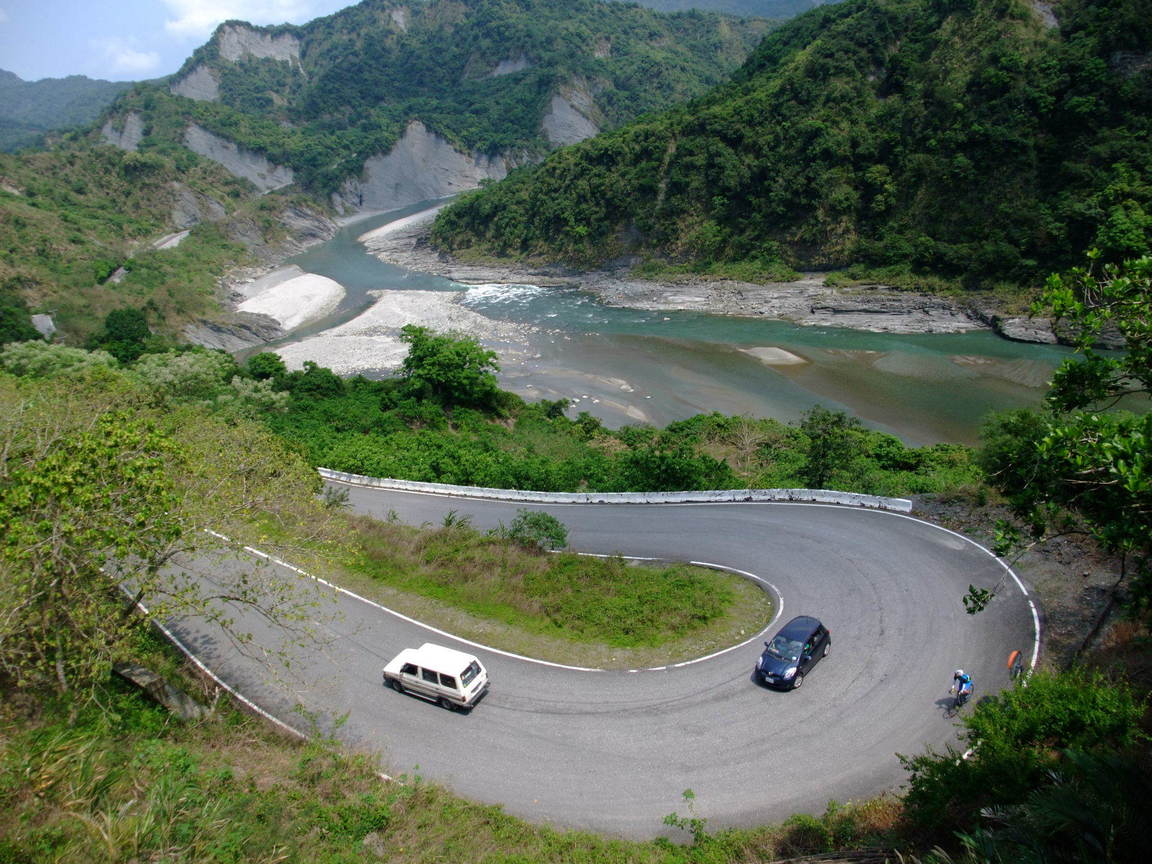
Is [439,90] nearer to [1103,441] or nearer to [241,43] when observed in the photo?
[241,43]

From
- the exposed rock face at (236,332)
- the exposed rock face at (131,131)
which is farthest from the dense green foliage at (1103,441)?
the exposed rock face at (131,131)

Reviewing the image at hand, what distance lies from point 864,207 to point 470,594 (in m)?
61.7

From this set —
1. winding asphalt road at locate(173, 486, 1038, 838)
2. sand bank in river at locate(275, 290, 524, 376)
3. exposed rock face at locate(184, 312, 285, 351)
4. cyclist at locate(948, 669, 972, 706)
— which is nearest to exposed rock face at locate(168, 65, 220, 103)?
sand bank in river at locate(275, 290, 524, 376)

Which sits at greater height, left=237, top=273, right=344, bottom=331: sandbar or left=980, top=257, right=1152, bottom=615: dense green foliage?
left=980, top=257, right=1152, bottom=615: dense green foliage

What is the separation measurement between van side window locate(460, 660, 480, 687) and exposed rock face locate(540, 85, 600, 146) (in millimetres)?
147754

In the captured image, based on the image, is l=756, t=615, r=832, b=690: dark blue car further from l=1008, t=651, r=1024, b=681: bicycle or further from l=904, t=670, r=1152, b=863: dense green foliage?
l=1008, t=651, r=1024, b=681: bicycle

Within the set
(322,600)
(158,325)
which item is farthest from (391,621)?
(158,325)

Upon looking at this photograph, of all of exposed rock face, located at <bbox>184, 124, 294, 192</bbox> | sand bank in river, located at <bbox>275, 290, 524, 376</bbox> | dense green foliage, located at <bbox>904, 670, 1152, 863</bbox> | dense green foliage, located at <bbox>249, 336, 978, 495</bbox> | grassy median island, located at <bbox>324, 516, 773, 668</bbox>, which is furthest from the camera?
exposed rock face, located at <bbox>184, 124, 294, 192</bbox>

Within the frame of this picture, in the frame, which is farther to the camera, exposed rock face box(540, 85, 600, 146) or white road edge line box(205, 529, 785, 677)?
exposed rock face box(540, 85, 600, 146)

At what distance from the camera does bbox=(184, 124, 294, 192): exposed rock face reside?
5118 inches

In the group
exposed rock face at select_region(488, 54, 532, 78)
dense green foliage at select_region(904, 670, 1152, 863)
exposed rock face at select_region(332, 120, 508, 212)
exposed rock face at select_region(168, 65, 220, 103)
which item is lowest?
dense green foliage at select_region(904, 670, 1152, 863)

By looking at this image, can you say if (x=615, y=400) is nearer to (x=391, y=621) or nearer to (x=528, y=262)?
(x=391, y=621)

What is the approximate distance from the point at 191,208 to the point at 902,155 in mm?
99665

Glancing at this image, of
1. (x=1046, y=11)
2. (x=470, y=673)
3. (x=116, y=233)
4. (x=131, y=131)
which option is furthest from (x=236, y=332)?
(x=131, y=131)
